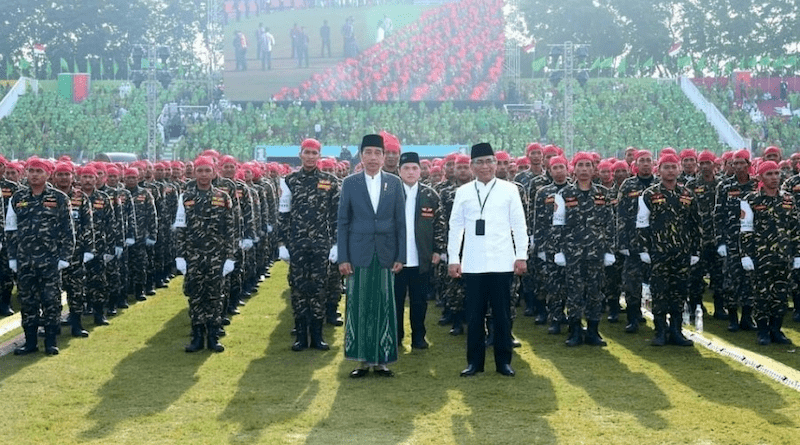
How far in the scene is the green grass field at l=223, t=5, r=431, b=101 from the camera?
4691 centimetres

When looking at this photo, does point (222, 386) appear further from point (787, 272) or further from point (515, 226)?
point (787, 272)

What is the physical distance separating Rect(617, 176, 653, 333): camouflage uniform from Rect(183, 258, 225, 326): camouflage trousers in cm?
419

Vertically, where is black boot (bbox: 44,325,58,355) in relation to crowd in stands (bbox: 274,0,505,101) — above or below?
below

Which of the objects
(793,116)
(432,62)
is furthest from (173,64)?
(793,116)

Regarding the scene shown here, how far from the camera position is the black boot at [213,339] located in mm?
10578

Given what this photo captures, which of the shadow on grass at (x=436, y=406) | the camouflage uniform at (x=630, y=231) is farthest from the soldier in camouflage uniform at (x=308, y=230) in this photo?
the camouflage uniform at (x=630, y=231)

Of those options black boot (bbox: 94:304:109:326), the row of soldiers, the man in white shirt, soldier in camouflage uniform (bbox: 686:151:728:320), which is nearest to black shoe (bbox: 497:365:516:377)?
the man in white shirt

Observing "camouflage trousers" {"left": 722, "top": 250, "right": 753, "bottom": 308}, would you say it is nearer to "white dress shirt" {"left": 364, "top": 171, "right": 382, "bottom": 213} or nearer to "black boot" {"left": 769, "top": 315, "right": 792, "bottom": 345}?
"black boot" {"left": 769, "top": 315, "right": 792, "bottom": 345}

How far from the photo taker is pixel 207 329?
10.7 metres

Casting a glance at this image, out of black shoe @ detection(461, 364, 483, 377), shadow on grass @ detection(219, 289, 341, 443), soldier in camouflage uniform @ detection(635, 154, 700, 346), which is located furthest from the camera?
soldier in camouflage uniform @ detection(635, 154, 700, 346)

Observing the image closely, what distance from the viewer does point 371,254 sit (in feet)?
29.1

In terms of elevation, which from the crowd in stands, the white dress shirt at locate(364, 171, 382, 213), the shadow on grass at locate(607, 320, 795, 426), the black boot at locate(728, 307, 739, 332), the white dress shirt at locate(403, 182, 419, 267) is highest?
the crowd in stands

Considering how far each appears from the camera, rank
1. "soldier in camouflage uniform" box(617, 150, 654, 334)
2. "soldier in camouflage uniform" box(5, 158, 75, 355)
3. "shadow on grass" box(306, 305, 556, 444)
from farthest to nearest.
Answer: "soldier in camouflage uniform" box(617, 150, 654, 334) → "soldier in camouflage uniform" box(5, 158, 75, 355) → "shadow on grass" box(306, 305, 556, 444)

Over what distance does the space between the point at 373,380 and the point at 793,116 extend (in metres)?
46.3
